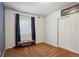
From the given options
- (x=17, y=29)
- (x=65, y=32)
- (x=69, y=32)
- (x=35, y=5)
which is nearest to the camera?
(x=35, y=5)

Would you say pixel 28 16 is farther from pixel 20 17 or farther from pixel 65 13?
pixel 65 13

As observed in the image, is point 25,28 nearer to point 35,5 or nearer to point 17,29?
point 17,29

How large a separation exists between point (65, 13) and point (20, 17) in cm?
236

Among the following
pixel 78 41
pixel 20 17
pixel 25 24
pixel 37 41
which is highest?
pixel 20 17

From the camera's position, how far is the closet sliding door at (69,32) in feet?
10.1

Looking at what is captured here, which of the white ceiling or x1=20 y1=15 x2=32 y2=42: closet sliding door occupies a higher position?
the white ceiling

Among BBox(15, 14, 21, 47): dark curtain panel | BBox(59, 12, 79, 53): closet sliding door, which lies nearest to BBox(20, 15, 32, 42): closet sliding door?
BBox(15, 14, 21, 47): dark curtain panel

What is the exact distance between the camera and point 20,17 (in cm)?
438

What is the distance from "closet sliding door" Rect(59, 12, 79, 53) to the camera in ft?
10.1

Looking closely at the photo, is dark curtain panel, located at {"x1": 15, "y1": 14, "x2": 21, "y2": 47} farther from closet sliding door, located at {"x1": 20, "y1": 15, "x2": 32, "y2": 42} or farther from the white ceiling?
the white ceiling

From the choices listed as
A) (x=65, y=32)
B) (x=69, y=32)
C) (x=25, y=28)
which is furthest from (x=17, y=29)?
(x=69, y=32)

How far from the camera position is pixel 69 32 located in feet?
11.1

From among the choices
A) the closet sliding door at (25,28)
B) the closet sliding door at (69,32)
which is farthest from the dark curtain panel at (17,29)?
the closet sliding door at (69,32)

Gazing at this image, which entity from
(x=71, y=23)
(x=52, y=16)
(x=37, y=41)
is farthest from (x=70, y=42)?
(x=37, y=41)
